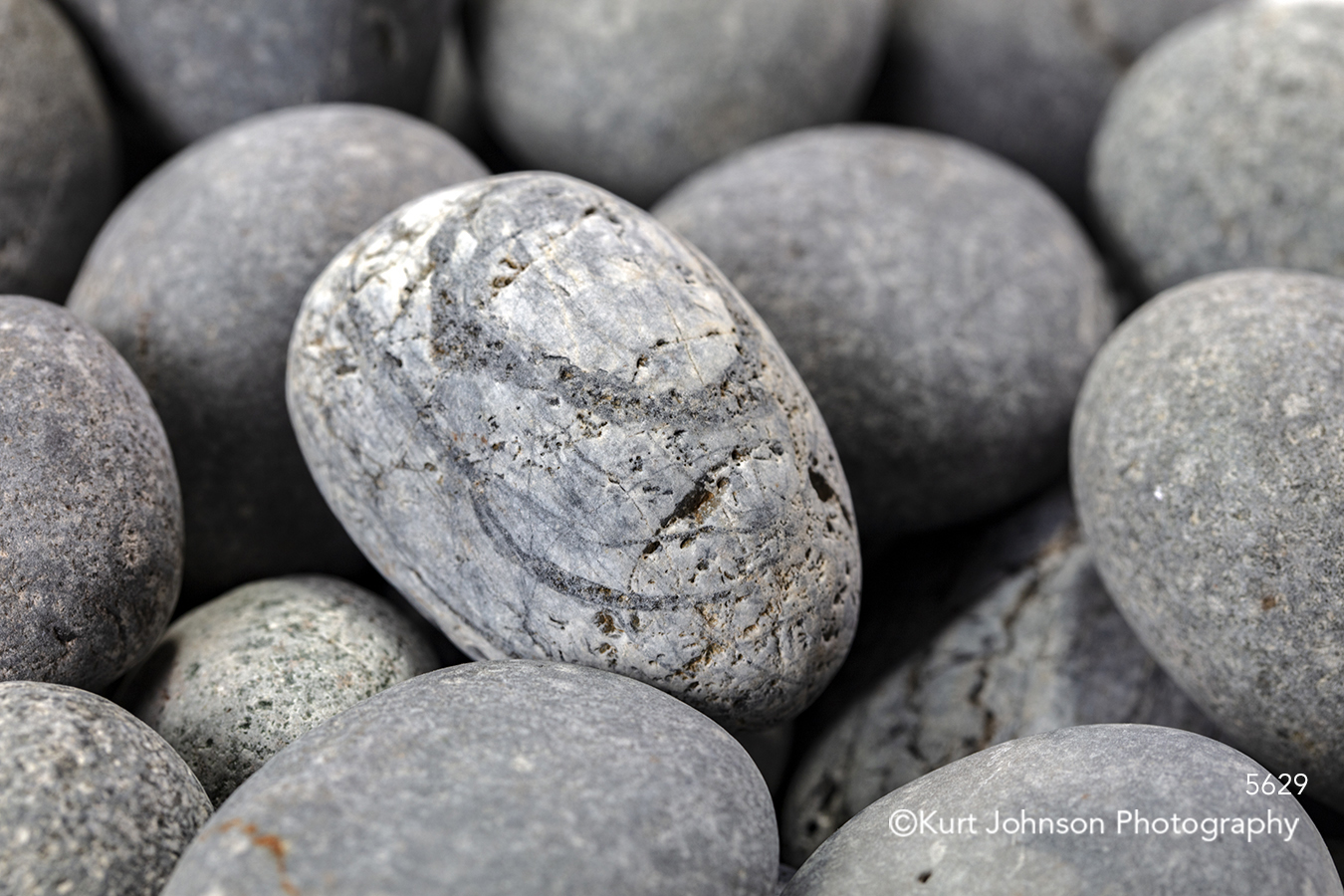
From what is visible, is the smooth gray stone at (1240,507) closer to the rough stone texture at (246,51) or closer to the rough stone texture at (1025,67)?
the rough stone texture at (1025,67)

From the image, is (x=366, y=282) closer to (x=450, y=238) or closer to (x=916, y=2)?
(x=450, y=238)

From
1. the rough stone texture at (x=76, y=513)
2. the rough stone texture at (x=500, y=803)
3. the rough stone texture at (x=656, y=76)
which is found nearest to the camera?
the rough stone texture at (x=500, y=803)

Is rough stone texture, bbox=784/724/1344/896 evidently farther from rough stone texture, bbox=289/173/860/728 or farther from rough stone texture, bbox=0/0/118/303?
rough stone texture, bbox=0/0/118/303

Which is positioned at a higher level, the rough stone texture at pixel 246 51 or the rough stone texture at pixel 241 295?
the rough stone texture at pixel 246 51

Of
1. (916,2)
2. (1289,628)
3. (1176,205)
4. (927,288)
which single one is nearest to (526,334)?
(927,288)

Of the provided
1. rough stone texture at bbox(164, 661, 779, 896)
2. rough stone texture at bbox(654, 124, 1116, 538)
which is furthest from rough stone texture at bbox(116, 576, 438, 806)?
rough stone texture at bbox(654, 124, 1116, 538)

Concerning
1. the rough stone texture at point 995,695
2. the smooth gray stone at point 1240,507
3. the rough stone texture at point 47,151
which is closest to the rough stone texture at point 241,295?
the rough stone texture at point 47,151
